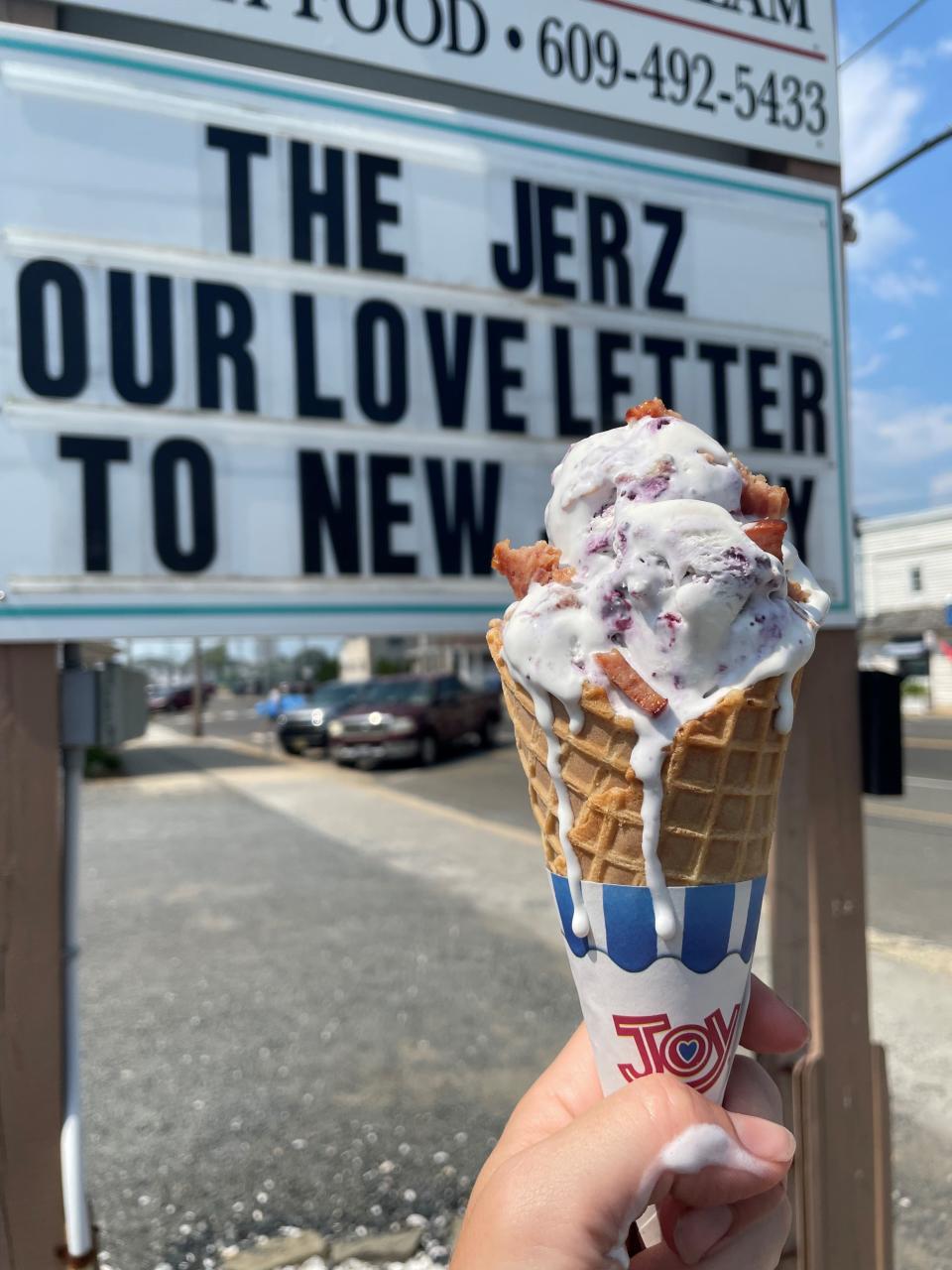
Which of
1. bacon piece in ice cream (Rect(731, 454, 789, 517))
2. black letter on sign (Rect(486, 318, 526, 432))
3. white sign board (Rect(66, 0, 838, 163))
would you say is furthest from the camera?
black letter on sign (Rect(486, 318, 526, 432))

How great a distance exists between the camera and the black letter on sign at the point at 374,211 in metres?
2.40

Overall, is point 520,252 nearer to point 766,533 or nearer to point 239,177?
point 239,177

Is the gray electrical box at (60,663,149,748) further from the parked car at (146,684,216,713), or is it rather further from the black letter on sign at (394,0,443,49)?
the parked car at (146,684,216,713)

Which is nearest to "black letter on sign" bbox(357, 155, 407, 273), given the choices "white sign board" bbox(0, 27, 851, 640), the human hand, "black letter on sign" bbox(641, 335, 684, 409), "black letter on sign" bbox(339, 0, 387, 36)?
"white sign board" bbox(0, 27, 851, 640)

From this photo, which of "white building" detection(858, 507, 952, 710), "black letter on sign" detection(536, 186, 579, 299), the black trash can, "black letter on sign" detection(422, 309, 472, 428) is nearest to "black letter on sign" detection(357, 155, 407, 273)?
"black letter on sign" detection(422, 309, 472, 428)

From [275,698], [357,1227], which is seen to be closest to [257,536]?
[357,1227]

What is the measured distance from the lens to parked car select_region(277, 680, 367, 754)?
19986mm

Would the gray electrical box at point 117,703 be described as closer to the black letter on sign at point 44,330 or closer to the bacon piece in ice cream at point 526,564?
the black letter on sign at point 44,330

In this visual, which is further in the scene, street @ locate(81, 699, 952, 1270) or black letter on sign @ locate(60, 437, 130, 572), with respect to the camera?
street @ locate(81, 699, 952, 1270)

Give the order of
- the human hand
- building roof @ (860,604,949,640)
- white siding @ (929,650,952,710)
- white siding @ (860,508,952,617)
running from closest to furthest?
the human hand
white siding @ (929,650,952,710)
building roof @ (860,604,949,640)
white siding @ (860,508,952,617)

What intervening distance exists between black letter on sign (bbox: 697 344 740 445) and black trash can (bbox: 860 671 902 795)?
83cm

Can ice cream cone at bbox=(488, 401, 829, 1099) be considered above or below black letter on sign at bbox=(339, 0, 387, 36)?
below

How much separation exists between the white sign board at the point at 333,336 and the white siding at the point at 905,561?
116ft

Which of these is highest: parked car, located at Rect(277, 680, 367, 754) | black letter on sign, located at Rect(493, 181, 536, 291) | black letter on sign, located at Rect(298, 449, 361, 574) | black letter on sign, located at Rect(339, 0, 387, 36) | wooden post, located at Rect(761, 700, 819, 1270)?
black letter on sign, located at Rect(339, 0, 387, 36)
